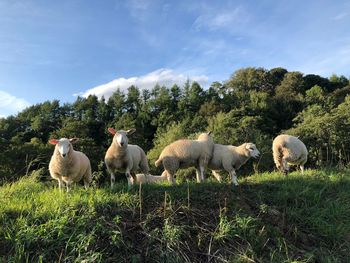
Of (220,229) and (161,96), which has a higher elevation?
(161,96)

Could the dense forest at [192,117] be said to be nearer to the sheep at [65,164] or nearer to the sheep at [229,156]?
the sheep at [229,156]

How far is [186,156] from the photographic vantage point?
10.1 meters

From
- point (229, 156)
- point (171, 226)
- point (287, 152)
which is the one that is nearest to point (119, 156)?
point (229, 156)

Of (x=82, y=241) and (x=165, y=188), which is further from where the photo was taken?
(x=165, y=188)

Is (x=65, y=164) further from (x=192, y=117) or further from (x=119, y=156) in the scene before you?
(x=192, y=117)

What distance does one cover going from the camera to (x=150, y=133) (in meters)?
59.3

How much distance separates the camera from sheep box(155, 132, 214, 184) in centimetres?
1016

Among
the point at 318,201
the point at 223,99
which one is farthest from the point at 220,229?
the point at 223,99

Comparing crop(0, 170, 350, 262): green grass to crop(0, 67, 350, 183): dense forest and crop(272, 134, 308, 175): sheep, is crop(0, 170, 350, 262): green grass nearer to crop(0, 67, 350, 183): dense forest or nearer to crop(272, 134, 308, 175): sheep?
crop(272, 134, 308, 175): sheep

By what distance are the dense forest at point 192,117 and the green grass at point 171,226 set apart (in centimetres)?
2073

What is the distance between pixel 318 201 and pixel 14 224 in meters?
5.94

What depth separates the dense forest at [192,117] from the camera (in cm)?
3491

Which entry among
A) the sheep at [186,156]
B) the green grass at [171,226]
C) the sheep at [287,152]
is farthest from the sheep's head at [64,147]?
the sheep at [287,152]

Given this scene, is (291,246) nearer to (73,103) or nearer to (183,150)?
(183,150)
